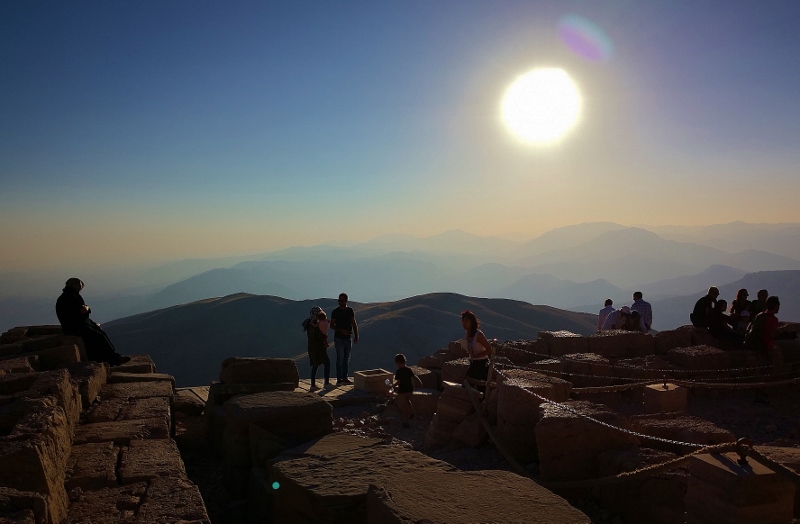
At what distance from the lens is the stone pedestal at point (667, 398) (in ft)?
28.0

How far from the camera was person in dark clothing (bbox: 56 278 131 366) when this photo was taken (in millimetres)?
9375

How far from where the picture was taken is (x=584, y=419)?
593 centimetres

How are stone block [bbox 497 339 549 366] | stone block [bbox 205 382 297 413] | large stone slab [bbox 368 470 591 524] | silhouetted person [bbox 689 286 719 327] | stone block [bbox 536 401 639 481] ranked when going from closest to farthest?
large stone slab [bbox 368 470 591 524], stone block [bbox 536 401 639 481], stone block [bbox 205 382 297 413], stone block [bbox 497 339 549 366], silhouetted person [bbox 689 286 719 327]

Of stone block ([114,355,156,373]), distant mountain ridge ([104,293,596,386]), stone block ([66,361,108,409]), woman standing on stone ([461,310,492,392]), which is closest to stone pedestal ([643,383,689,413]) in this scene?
woman standing on stone ([461,310,492,392])

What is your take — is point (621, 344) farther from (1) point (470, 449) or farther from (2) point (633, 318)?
(1) point (470, 449)

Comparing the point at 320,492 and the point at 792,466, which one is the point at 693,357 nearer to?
the point at 792,466

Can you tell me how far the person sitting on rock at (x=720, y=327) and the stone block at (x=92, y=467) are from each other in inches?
460

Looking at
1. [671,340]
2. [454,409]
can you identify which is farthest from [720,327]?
[454,409]

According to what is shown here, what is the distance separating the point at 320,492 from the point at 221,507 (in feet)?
7.61

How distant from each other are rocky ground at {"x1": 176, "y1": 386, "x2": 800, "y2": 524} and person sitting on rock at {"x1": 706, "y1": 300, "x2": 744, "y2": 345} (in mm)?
1506

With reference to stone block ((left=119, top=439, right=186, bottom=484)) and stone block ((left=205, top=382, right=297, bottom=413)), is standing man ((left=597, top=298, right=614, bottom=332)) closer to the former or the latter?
stone block ((left=205, top=382, right=297, bottom=413))

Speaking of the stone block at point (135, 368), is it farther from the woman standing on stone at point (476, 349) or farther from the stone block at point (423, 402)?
the woman standing on stone at point (476, 349)

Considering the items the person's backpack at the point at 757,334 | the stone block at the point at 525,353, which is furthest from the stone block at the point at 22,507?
the person's backpack at the point at 757,334

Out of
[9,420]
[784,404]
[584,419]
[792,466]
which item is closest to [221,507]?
[9,420]
